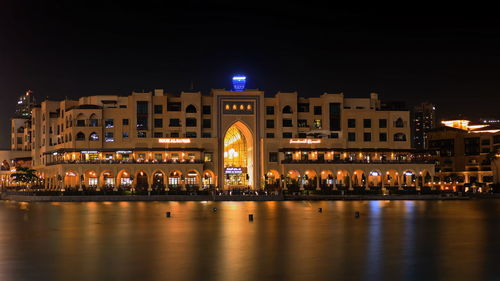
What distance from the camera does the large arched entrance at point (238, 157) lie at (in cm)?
12575

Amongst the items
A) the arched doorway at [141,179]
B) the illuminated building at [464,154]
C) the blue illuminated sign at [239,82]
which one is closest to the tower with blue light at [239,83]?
the blue illuminated sign at [239,82]

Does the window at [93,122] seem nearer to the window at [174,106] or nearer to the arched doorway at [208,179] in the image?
the window at [174,106]

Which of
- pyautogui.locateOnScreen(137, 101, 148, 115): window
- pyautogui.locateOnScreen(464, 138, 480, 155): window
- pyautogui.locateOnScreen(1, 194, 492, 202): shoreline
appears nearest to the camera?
pyautogui.locateOnScreen(1, 194, 492, 202): shoreline

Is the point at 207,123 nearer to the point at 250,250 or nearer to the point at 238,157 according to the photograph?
the point at 238,157

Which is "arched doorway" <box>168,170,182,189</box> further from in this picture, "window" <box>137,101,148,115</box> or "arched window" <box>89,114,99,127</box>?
"arched window" <box>89,114,99,127</box>

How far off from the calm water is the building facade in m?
67.2

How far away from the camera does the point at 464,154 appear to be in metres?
157

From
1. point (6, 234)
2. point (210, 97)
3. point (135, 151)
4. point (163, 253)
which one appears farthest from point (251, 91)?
point (163, 253)

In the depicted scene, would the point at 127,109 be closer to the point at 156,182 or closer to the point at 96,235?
the point at 156,182

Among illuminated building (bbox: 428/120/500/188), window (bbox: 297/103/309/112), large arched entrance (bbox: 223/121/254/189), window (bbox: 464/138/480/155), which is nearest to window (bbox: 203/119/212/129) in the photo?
large arched entrance (bbox: 223/121/254/189)

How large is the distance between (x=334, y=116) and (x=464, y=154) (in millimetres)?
44847

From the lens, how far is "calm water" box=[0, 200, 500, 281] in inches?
1016

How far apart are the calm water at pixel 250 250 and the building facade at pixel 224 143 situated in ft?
221

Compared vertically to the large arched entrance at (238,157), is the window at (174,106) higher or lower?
higher
